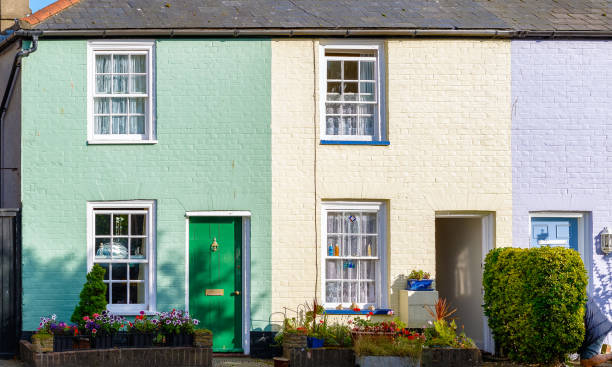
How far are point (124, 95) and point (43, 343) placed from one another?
4360 mm

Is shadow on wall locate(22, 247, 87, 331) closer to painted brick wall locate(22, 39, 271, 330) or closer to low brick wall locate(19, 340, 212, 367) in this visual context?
painted brick wall locate(22, 39, 271, 330)

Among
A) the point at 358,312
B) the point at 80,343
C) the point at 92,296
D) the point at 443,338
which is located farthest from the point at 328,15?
the point at 80,343

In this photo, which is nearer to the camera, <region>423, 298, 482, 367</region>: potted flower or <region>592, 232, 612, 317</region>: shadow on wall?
<region>423, 298, 482, 367</region>: potted flower

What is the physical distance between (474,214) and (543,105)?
89.1 inches

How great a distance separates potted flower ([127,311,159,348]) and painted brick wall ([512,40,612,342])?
641cm

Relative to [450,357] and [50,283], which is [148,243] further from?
[450,357]

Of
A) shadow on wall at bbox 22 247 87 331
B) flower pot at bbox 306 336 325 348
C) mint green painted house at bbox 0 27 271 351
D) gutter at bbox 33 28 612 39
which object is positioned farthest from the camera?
gutter at bbox 33 28 612 39

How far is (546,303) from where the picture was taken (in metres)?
13.6

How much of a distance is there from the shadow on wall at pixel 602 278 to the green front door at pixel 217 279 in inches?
245

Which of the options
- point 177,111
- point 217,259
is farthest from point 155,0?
point 217,259

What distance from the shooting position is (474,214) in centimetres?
1599

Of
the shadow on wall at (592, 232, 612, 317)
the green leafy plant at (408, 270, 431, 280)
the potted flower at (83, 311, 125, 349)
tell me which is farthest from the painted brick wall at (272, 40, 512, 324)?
the potted flower at (83, 311, 125, 349)

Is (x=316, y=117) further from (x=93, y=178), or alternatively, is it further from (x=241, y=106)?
(x=93, y=178)

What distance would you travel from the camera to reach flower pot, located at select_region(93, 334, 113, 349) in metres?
14.2
